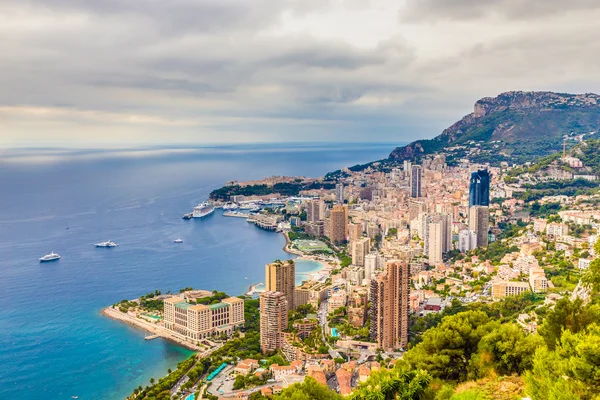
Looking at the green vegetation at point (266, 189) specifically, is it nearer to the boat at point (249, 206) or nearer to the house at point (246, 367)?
the boat at point (249, 206)

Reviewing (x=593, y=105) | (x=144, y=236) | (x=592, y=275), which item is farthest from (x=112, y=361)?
(x=593, y=105)

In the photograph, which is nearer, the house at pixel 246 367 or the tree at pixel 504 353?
the tree at pixel 504 353

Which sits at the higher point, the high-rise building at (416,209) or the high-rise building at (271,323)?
the high-rise building at (416,209)

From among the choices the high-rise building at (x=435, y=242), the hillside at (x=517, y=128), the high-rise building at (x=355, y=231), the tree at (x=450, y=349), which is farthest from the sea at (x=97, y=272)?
the hillside at (x=517, y=128)

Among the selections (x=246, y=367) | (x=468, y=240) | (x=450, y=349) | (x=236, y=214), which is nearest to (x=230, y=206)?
(x=236, y=214)

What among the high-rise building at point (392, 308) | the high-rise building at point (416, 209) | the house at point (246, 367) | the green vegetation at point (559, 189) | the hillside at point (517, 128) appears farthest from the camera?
the hillside at point (517, 128)
